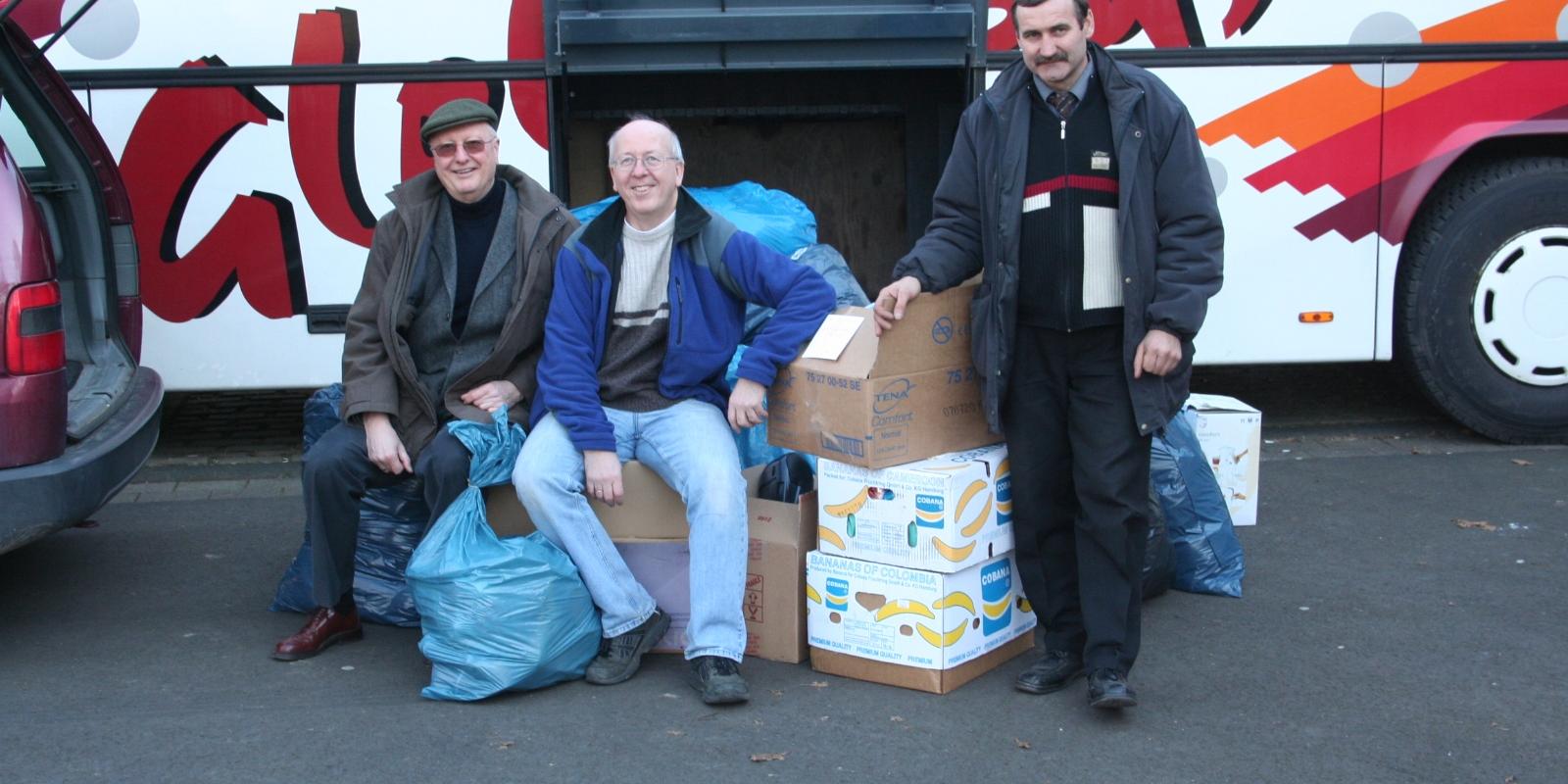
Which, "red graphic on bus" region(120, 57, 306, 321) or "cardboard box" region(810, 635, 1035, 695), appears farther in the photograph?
"red graphic on bus" region(120, 57, 306, 321)

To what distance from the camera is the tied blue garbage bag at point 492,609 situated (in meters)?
3.83

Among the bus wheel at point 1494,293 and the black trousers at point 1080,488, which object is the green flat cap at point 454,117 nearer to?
the black trousers at point 1080,488

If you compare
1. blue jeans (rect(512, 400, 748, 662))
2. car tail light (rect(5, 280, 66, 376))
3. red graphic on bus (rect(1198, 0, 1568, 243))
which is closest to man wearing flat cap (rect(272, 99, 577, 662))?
blue jeans (rect(512, 400, 748, 662))

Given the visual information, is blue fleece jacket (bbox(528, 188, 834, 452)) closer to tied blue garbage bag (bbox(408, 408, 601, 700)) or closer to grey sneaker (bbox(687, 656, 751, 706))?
tied blue garbage bag (bbox(408, 408, 601, 700))

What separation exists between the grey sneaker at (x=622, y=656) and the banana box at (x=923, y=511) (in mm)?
521

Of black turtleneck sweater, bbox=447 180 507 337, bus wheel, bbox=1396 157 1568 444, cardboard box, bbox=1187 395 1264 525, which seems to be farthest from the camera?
bus wheel, bbox=1396 157 1568 444

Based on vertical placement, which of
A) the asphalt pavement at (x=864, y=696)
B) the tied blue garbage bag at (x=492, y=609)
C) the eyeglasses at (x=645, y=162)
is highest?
the eyeglasses at (x=645, y=162)

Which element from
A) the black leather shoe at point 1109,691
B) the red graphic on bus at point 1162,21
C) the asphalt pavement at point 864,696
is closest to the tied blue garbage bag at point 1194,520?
the asphalt pavement at point 864,696

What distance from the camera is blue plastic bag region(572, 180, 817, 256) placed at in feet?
17.4

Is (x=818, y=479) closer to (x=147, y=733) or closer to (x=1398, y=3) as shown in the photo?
(x=147, y=733)

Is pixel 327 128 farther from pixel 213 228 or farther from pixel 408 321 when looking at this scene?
pixel 408 321

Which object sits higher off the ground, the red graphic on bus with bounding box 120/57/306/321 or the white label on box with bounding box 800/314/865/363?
the red graphic on bus with bounding box 120/57/306/321

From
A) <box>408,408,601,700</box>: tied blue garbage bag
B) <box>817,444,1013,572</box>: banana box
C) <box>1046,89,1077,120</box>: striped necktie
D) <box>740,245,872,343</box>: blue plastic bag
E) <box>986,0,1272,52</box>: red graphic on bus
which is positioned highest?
<box>986,0,1272,52</box>: red graphic on bus

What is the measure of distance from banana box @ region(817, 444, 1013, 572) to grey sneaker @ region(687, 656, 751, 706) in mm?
404
